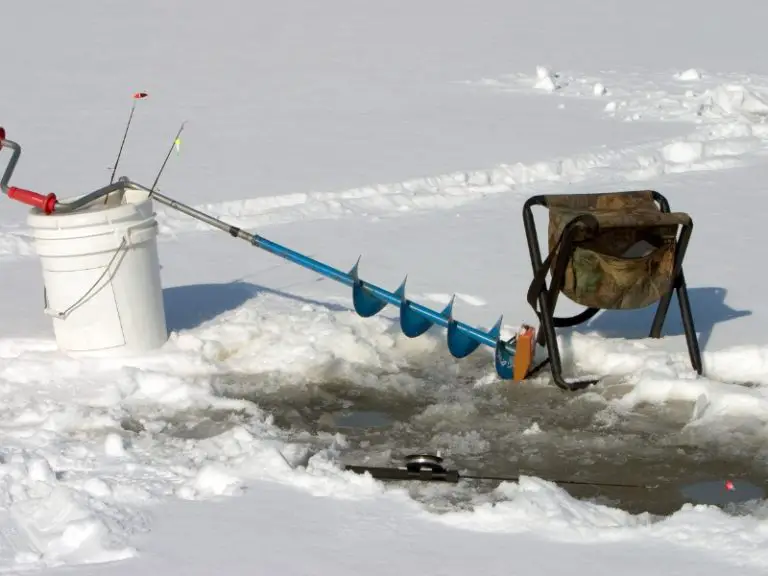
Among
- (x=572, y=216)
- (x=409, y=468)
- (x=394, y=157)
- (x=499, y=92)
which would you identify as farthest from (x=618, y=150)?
(x=409, y=468)

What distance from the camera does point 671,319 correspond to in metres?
6.42

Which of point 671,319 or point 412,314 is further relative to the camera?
point 671,319

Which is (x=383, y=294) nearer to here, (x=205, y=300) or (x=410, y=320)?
(x=410, y=320)

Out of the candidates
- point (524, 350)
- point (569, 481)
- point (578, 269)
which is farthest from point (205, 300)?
point (569, 481)

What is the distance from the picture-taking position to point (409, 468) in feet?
14.4

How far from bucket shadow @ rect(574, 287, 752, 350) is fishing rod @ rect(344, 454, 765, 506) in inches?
61.2

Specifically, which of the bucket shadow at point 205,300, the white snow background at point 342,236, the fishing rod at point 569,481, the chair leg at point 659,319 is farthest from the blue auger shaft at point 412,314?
the fishing rod at point 569,481

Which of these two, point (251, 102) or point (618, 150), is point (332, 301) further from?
point (251, 102)

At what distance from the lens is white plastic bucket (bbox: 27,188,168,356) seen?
552cm

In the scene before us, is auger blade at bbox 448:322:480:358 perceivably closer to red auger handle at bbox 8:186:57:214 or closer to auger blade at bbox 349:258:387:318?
auger blade at bbox 349:258:387:318

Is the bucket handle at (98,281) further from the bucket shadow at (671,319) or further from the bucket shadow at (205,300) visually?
the bucket shadow at (671,319)

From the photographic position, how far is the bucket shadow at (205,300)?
6445mm

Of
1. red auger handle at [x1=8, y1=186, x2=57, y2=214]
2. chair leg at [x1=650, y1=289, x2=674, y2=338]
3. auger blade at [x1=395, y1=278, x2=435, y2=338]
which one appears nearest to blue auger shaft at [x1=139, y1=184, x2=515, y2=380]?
auger blade at [x1=395, y1=278, x2=435, y2=338]

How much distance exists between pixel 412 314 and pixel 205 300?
160 cm
